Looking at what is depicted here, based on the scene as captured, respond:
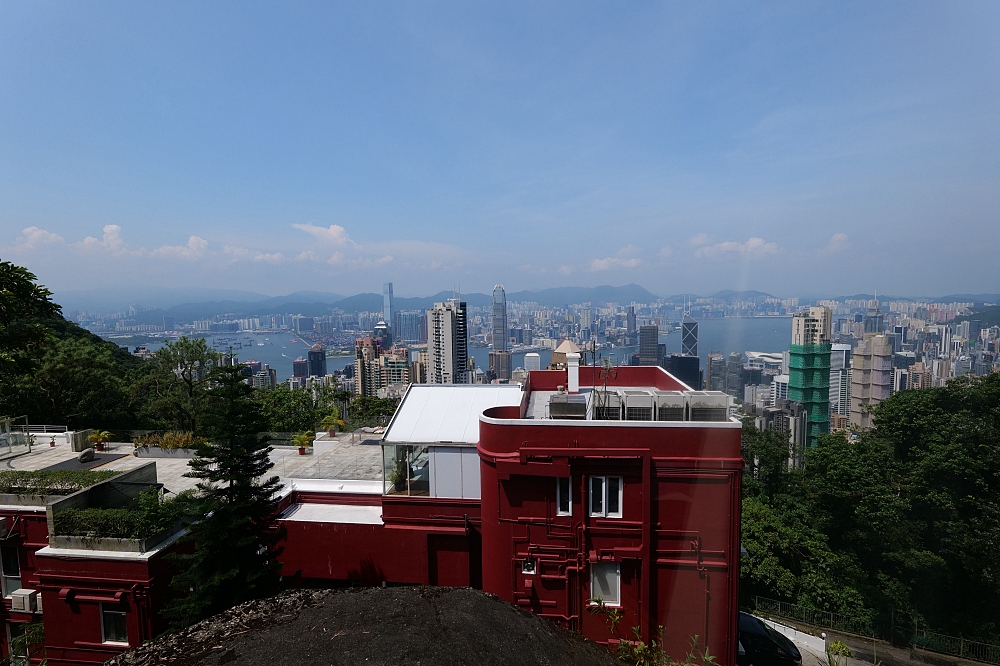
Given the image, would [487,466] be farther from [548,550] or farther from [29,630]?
[29,630]

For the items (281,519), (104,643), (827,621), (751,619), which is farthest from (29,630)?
(827,621)

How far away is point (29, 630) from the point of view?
6.76 meters

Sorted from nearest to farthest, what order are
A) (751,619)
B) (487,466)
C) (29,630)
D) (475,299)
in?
(487,466)
(29,630)
(751,619)
(475,299)

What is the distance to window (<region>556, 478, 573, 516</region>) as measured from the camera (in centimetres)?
570

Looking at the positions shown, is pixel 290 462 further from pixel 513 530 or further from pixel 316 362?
pixel 316 362

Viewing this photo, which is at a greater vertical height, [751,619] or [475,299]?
[475,299]

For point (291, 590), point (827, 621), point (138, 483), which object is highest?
point (138, 483)

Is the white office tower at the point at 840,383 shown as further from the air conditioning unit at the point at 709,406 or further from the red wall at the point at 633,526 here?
the red wall at the point at 633,526

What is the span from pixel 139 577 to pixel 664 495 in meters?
6.38

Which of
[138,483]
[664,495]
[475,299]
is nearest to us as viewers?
[664,495]

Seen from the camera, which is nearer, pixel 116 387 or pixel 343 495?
pixel 343 495

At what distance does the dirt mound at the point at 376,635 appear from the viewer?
4.53 metres

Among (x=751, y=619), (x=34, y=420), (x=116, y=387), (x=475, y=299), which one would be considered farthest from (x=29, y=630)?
(x=475, y=299)

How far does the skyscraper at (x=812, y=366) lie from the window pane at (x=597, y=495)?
9.04ft
